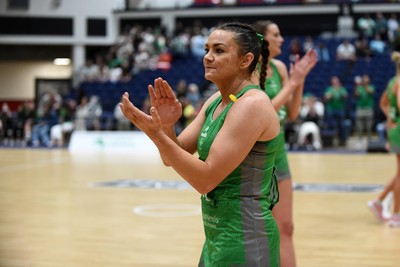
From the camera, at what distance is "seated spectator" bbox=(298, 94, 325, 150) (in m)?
17.7

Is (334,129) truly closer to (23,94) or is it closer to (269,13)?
(269,13)

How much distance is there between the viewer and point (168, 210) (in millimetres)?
8344

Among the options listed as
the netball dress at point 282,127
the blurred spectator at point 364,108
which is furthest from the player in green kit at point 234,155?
the blurred spectator at point 364,108

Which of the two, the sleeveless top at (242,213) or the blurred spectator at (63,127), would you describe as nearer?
the sleeveless top at (242,213)

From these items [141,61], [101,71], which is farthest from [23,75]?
[141,61]

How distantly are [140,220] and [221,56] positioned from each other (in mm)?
5043

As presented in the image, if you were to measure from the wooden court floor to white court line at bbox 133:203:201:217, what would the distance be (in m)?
0.01

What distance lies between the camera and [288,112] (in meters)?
5.06

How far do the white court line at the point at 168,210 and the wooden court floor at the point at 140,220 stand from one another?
11mm

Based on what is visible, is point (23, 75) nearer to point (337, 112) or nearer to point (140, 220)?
point (337, 112)

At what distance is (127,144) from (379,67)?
26.7 ft

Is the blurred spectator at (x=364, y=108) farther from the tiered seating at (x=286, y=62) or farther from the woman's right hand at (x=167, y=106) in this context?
the woman's right hand at (x=167, y=106)

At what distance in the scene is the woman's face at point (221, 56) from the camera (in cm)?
279

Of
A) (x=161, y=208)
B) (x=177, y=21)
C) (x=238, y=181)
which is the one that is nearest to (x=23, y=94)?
(x=177, y=21)
